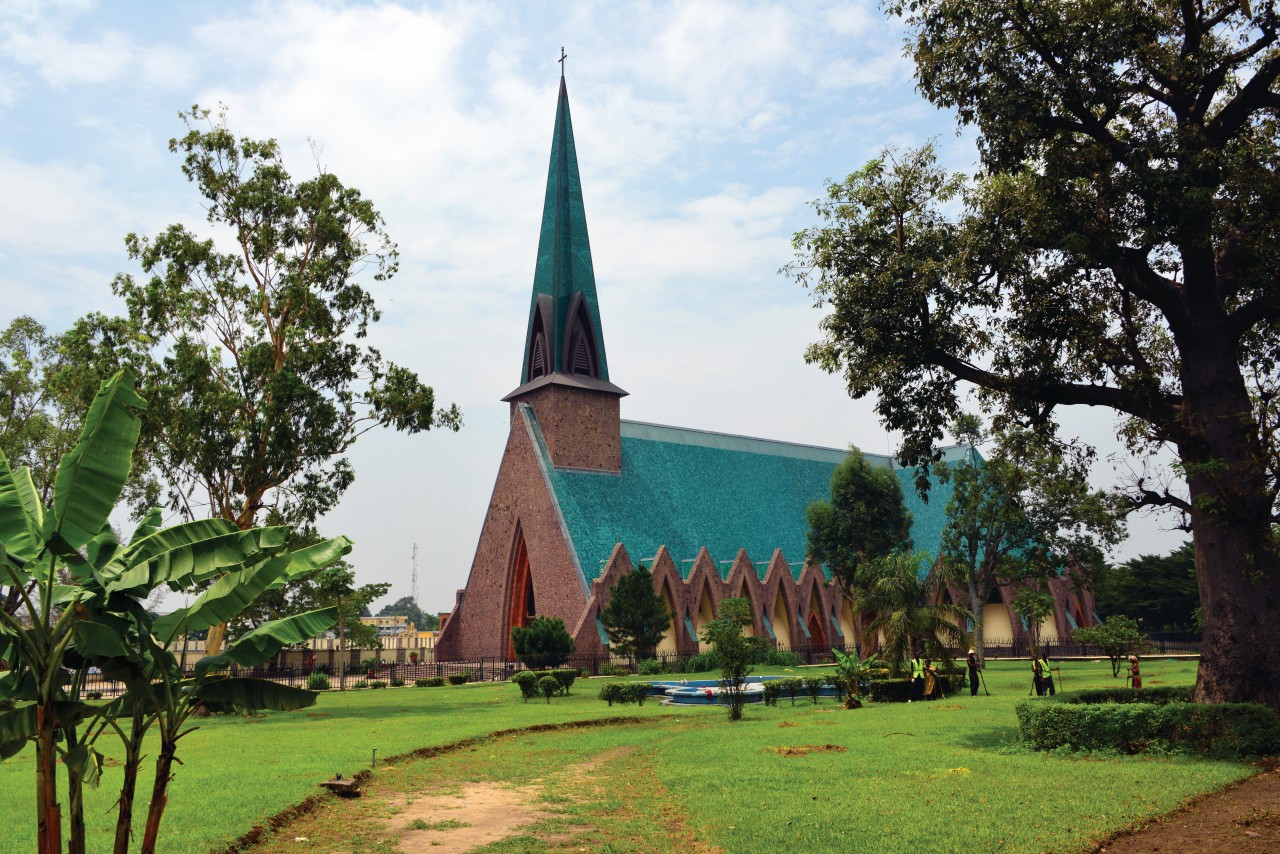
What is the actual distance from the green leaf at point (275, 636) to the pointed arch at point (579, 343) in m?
45.2

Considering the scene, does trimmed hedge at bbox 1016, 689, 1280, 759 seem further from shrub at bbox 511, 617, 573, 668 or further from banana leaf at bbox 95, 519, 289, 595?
shrub at bbox 511, 617, 573, 668

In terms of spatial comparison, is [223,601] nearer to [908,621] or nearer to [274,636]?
[274,636]

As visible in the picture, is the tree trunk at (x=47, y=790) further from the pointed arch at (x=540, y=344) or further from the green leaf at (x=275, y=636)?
the pointed arch at (x=540, y=344)

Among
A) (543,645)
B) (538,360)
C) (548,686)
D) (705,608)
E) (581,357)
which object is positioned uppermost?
(538,360)

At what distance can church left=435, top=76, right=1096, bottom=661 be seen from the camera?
4975 cm

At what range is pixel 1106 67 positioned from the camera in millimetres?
16734

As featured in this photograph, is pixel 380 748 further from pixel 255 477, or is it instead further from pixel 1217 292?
pixel 1217 292

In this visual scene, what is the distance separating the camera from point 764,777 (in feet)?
43.5

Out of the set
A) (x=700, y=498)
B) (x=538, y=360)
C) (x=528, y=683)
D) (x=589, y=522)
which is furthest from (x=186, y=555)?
(x=700, y=498)

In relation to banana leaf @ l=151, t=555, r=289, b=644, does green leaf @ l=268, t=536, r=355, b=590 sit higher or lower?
higher

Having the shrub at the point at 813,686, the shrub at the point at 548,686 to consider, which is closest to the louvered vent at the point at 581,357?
the shrub at the point at 548,686

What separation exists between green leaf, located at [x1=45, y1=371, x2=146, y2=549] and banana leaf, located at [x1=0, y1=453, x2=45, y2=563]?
0.27 m

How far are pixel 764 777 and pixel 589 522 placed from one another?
37.7m

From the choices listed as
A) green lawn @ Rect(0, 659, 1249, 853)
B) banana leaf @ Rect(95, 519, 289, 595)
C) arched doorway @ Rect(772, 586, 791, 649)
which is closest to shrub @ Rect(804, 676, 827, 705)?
green lawn @ Rect(0, 659, 1249, 853)
